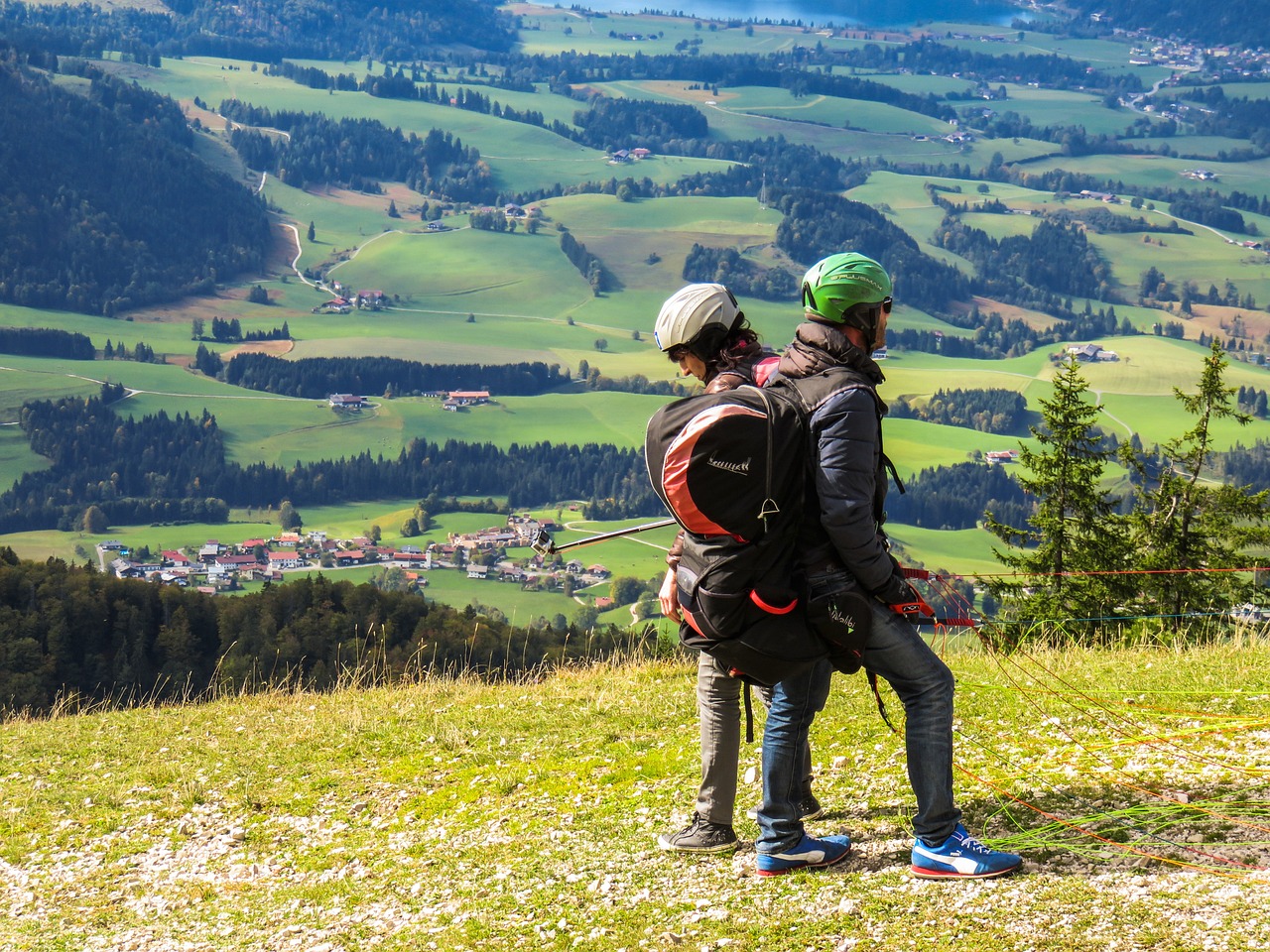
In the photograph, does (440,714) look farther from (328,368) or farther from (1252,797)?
(328,368)

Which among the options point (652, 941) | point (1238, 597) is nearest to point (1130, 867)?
point (652, 941)

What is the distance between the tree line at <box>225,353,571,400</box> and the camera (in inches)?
7283

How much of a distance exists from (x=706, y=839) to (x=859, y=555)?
1.70m

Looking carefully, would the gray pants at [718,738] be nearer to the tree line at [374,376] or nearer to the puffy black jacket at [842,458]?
the puffy black jacket at [842,458]

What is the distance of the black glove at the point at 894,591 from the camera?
4461 millimetres

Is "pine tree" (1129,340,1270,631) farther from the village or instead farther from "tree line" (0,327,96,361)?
"tree line" (0,327,96,361)

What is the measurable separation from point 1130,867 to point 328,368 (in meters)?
188

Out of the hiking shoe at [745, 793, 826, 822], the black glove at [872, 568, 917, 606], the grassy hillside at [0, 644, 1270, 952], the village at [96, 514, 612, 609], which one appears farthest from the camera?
→ the village at [96, 514, 612, 609]

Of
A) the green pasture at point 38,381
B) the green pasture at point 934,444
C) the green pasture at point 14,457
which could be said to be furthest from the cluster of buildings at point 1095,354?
the green pasture at point 14,457

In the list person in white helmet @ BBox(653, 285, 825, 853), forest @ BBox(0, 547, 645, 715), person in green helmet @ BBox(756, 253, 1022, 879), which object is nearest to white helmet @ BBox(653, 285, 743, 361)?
person in white helmet @ BBox(653, 285, 825, 853)

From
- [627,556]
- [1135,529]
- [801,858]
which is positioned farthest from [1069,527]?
[627,556]

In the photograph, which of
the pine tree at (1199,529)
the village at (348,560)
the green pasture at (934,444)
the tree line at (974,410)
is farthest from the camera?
the tree line at (974,410)

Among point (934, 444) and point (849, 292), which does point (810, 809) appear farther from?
point (934, 444)

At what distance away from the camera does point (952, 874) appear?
4.68 meters
